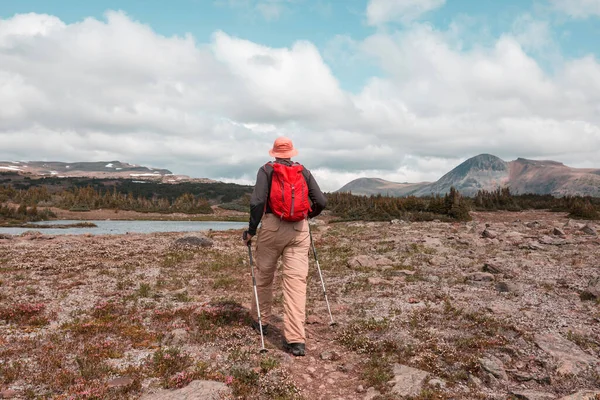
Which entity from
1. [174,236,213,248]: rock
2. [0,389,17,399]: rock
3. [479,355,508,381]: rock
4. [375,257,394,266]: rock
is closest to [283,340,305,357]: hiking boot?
[479,355,508,381]: rock

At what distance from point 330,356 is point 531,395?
4.09 metres

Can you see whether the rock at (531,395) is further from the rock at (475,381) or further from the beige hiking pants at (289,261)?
the beige hiking pants at (289,261)

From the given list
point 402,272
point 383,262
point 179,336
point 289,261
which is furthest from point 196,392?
point 383,262

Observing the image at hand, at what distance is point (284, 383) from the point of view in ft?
25.2

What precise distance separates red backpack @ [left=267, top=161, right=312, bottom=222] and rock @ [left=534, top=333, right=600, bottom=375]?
6198 millimetres

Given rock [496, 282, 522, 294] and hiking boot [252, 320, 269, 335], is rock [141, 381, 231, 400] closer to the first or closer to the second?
hiking boot [252, 320, 269, 335]

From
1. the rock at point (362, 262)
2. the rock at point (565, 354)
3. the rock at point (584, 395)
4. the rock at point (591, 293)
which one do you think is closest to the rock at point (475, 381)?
the rock at point (584, 395)

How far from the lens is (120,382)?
7.53 meters

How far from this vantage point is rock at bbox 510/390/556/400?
22.9 ft

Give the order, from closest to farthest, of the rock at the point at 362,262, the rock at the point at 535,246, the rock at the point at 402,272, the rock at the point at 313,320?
1. the rock at the point at 313,320
2. the rock at the point at 402,272
3. the rock at the point at 362,262
4. the rock at the point at 535,246

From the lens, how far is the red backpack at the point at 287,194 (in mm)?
9125

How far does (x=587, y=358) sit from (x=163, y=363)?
8.95 m

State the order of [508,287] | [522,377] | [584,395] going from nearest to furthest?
[584,395], [522,377], [508,287]

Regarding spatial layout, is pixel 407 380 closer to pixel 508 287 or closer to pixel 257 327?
pixel 257 327
